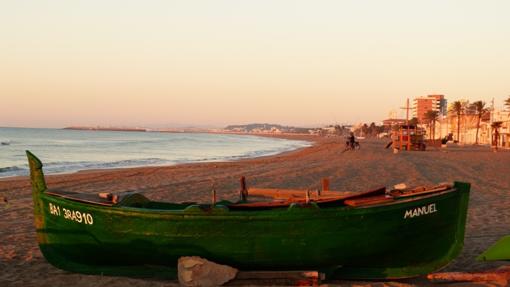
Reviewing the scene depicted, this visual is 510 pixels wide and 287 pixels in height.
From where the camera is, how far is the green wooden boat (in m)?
5.96

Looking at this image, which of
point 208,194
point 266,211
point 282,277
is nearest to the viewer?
point 266,211

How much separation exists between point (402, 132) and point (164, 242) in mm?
41149

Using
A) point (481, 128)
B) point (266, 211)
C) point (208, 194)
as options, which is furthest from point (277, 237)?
point (481, 128)

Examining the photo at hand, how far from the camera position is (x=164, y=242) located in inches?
242

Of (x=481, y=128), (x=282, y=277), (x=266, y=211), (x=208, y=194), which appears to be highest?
(x=481, y=128)

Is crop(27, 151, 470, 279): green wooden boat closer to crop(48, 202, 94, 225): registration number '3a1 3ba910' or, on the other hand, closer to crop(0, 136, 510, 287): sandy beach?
crop(48, 202, 94, 225): registration number '3a1 3ba910'

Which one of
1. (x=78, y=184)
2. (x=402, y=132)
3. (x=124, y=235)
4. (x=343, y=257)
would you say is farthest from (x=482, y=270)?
(x=402, y=132)

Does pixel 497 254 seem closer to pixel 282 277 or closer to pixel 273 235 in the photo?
Answer: pixel 282 277

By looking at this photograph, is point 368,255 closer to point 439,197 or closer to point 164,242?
point 439,197

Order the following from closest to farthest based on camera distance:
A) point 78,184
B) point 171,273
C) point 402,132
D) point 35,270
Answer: point 171,273 → point 35,270 → point 78,184 → point 402,132

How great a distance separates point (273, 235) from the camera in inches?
235

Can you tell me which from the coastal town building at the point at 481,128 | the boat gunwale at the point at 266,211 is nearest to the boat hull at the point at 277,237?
the boat gunwale at the point at 266,211

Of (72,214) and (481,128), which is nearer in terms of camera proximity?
(72,214)

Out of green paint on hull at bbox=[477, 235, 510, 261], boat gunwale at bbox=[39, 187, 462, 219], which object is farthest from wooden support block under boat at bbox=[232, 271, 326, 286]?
green paint on hull at bbox=[477, 235, 510, 261]
